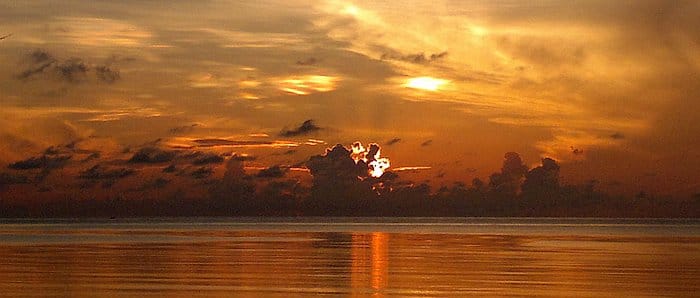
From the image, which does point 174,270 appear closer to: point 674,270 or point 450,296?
point 450,296

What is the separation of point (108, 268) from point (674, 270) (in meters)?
18.0

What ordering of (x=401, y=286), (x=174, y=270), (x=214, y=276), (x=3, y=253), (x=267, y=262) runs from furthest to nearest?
1. (x=3, y=253)
2. (x=267, y=262)
3. (x=174, y=270)
4. (x=214, y=276)
5. (x=401, y=286)

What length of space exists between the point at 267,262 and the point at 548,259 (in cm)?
1106

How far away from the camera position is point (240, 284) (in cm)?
2930

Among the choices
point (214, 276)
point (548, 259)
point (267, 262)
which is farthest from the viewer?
point (548, 259)

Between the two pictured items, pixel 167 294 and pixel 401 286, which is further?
pixel 401 286

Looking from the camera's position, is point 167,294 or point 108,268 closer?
point 167,294

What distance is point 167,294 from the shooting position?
26.5m

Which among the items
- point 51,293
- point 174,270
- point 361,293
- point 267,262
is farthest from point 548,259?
point 51,293

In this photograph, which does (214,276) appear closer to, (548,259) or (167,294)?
(167,294)

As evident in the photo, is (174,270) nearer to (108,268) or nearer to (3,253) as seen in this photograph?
(108,268)

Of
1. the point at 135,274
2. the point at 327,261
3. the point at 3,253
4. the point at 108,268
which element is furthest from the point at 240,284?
the point at 3,253

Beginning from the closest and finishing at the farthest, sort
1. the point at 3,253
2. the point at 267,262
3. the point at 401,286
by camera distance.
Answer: the point at 401,286
the point at 267,262
the point at 3,253

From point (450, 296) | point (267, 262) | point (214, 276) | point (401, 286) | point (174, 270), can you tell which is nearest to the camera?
point (450, 296)
